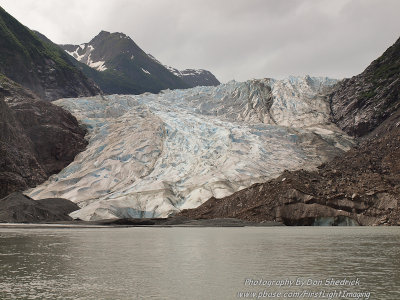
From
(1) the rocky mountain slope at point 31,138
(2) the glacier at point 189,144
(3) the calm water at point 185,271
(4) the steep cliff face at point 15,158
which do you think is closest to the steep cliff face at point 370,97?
(2) the glacier at point 189,144

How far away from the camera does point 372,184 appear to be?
54594 millimetres

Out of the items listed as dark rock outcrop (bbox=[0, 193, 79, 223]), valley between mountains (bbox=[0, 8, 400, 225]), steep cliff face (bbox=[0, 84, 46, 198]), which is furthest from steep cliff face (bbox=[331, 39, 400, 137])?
dark rock outcrop (bbox=[0, 193, 79, 223])

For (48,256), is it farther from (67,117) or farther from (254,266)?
(67,117)

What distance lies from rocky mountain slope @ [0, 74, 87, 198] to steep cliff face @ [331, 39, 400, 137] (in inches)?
2463

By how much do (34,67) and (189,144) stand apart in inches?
2847

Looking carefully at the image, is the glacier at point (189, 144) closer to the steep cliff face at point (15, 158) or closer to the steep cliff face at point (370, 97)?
the steep cliff face at point (15, 158)

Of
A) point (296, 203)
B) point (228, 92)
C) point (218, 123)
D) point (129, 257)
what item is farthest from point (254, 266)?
point (228, 92)

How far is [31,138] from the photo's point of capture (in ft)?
298

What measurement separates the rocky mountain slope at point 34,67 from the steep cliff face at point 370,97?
83330 millimetres

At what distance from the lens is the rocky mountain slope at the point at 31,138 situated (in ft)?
257

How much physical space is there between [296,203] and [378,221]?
9409mm

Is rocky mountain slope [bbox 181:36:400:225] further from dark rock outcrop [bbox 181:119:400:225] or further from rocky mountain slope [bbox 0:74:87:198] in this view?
rocky mountain slope [bbox 0:74:87:198]

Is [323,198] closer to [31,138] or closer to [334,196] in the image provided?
[334,196]

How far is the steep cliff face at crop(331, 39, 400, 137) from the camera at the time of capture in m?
96.5
